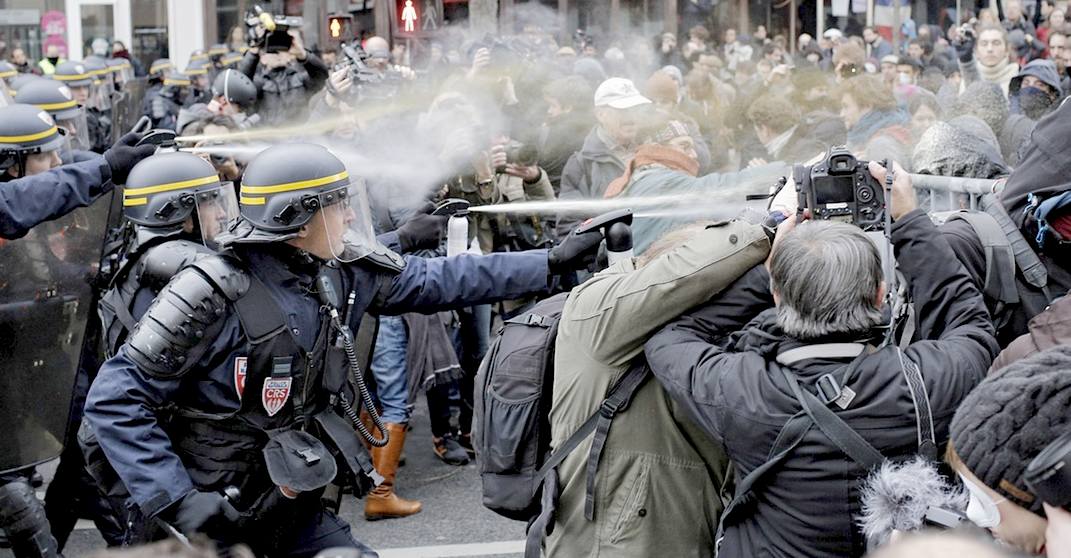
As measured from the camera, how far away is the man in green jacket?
298 centimetres

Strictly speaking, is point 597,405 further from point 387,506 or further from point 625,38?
point 625,38

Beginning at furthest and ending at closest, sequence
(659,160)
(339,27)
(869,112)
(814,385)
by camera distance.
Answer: (339,27)
(869,112)
(659,160)
(814,385)

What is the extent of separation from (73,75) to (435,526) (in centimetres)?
840

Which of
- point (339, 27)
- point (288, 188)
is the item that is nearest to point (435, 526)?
point (288, 188)

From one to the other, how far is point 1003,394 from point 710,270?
3.35ft

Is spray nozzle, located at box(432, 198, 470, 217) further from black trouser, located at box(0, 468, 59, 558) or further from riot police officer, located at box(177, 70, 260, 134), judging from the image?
riot police officer, located at box(177, 70, 260, 134)

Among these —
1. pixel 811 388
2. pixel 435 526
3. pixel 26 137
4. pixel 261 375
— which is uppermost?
pixel 26 137

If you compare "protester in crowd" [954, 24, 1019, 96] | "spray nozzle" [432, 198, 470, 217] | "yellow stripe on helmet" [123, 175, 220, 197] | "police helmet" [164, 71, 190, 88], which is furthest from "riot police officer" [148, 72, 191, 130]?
"spray nozzle" [432, 198, 470, 217]

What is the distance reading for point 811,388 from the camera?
8.79 ft

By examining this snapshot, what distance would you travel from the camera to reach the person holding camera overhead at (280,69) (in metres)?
10.1

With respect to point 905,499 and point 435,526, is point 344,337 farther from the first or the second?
point 435,526

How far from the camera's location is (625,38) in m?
18.9

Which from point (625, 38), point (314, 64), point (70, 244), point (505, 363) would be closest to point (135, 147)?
point (70, 244)

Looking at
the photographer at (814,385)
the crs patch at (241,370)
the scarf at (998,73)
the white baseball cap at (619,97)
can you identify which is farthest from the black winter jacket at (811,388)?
the scarf at (998,73)
